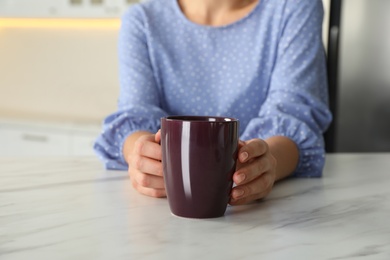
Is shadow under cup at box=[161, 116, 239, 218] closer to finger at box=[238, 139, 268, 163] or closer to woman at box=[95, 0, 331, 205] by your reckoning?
finger at box=[238, 139, 268, 163]

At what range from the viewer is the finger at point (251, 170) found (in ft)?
2.40

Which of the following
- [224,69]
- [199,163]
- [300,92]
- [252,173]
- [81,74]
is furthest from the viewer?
[81,74]

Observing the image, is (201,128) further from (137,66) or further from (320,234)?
(137,66)

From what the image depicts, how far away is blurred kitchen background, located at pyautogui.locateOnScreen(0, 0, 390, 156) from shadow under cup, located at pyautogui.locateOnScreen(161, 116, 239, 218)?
5.98 feet

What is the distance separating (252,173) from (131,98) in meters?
0.51

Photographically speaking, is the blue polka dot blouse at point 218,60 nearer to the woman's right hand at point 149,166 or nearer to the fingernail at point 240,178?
the woman's right hand at point 149,166

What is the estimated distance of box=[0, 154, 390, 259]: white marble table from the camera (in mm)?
574

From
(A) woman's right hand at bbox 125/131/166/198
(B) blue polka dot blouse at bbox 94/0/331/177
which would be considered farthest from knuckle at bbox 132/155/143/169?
(B) blue polka dot blouse at bbox 94/0/331/177

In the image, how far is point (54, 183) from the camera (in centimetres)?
94

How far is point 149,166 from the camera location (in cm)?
83

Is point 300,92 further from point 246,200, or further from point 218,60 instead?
point 246,200

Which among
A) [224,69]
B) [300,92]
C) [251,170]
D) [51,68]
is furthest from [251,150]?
[51,68]

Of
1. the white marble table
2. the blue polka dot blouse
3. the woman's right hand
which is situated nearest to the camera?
the white marble table

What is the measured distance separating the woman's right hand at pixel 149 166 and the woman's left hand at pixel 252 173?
4.4 inches
